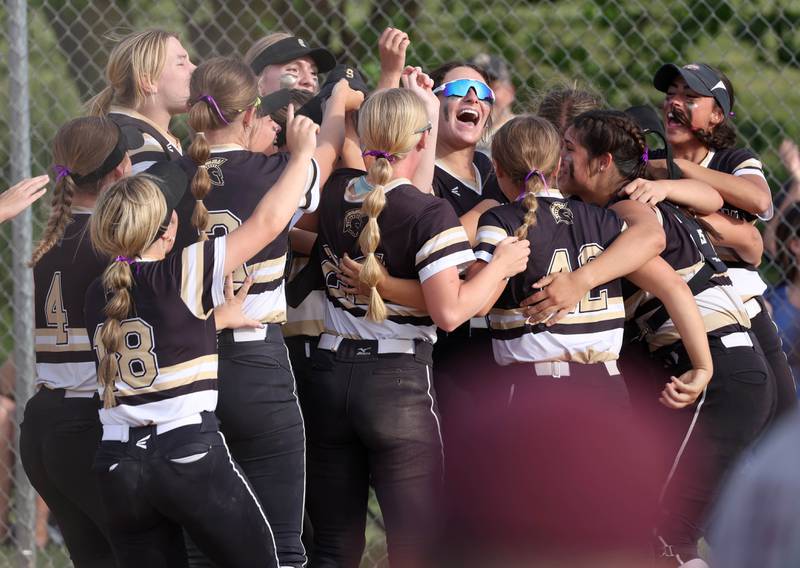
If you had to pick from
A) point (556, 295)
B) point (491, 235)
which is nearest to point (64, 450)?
point (491, 235)

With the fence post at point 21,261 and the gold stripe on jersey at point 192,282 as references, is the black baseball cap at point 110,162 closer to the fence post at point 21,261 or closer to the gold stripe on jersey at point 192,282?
the gold stripe on jersey at point 192,282

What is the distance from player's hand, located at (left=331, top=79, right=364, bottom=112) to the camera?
3766 mm

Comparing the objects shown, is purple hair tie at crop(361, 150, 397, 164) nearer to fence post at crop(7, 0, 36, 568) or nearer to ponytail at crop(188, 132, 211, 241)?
ponytail at crop(188, 132, 211, 241)

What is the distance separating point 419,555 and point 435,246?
96 centimetres

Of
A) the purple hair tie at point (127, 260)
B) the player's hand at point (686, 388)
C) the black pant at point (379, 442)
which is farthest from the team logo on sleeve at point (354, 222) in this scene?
the player's hand at point (686, 388)

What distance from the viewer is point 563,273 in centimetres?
347

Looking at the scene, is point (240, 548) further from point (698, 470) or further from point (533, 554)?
point (698, 470)

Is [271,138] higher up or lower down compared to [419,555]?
higher up

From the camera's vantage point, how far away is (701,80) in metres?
4.20

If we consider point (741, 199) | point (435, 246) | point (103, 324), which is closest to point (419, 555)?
point (435, 246)

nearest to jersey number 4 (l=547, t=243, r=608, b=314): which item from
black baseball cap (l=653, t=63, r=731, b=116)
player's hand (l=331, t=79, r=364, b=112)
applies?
player's hand (l=331, t=79, r=364, b=112)

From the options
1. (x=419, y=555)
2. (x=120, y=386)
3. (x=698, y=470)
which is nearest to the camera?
(x=120, y=386)

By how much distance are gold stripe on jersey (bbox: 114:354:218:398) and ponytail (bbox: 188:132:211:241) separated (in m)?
0.42

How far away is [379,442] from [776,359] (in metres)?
1.63
